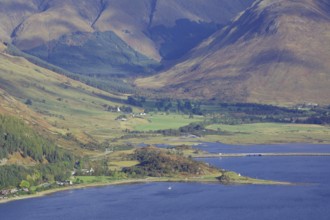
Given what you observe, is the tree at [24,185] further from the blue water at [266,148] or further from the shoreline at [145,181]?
the blue water at [266,148]

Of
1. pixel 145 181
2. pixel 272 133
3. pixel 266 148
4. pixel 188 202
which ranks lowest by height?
pixel 188 202

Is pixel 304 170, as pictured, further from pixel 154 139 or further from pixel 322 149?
pixel 154 139

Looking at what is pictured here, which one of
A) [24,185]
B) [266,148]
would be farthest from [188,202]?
[266,148]

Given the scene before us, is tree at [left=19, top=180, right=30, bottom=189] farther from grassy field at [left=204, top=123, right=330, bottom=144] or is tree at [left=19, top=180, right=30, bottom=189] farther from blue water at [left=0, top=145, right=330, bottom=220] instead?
grassy field at [left=204, top=123, right=330, bottom=144]

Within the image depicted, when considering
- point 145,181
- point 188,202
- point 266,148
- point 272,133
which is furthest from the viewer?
point 272,133

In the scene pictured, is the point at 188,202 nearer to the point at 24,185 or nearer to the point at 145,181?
the point at 145,181

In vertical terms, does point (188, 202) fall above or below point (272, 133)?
below

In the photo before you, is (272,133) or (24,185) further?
(272,133)
